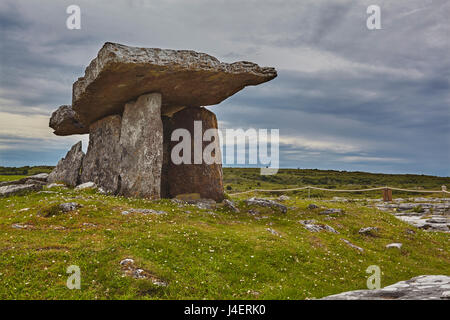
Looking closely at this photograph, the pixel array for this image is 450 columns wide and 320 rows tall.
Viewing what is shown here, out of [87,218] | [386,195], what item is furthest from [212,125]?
[386,195]

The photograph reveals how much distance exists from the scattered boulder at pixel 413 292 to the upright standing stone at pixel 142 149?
13.2m

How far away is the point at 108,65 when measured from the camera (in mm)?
15523

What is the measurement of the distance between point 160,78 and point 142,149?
159 inches

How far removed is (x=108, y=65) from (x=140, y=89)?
10.1 ft

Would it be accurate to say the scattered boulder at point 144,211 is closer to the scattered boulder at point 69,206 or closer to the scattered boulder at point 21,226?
the scattered boulder at point 69,206

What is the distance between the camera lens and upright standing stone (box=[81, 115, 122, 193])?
65.4 ft

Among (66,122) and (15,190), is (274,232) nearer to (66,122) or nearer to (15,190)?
(15,190)

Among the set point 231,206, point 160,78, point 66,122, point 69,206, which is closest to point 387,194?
point 231,206

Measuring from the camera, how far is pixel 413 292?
586cm

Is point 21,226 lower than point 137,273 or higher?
higher

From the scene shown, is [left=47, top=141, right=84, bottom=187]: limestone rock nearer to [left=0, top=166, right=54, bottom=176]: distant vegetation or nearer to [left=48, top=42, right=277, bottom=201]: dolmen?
[left=48, top=42, right=277, bottom=201]: dolmen

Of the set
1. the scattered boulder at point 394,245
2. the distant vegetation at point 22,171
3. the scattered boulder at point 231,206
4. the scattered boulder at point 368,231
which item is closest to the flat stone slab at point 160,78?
the scattered boulder at point 231,206
